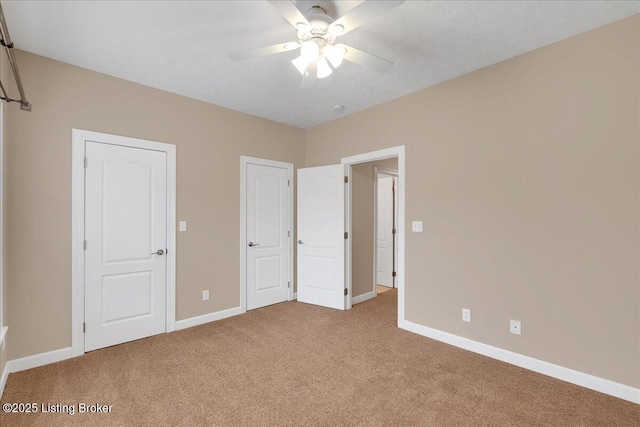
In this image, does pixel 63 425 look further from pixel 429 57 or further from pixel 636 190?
pixel 636 190

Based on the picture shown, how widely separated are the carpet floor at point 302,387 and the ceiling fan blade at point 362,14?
8.03ft

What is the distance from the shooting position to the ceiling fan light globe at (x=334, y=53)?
1.91 meters

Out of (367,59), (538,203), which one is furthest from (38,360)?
(538,203)

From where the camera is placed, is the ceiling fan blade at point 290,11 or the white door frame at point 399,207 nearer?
the ceiling fan blade at point 290,11

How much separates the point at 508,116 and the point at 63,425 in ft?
13.4

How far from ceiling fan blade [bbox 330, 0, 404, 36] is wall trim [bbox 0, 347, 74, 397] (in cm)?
352

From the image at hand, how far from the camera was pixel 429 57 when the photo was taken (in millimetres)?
2613

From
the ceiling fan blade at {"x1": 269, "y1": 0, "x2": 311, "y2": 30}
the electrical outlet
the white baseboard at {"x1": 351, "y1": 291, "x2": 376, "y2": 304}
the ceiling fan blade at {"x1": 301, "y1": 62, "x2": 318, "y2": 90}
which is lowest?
the white baseboard at {"x1": 351, "y1": 291, "x2": 376, "y2": 304}

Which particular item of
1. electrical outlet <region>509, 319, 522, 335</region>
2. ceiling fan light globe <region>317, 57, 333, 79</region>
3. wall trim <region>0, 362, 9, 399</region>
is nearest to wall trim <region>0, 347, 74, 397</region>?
wall trim <region>0, 362, 9, 399</region>

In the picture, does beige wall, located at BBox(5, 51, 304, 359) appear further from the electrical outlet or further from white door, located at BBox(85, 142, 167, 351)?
the electrical outlet

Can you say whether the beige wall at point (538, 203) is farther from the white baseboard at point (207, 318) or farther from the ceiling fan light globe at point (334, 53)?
the white baseboard at point (207, 318)

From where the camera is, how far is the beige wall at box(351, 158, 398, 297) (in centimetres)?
437

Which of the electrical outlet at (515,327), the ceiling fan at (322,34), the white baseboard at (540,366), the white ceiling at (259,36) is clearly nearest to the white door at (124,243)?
the white ceiling at (259,36)

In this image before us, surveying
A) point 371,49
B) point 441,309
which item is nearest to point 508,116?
point 371,49
